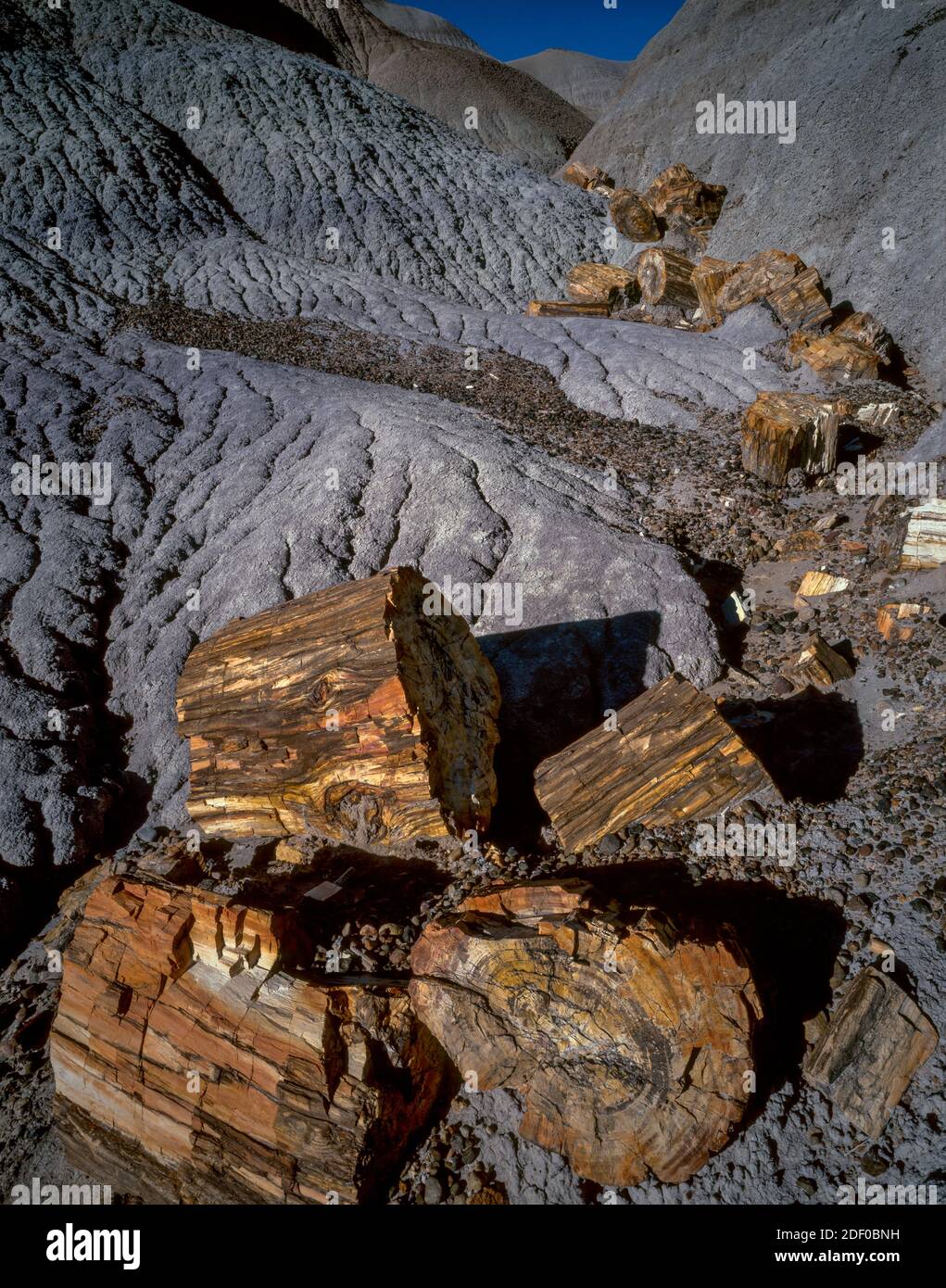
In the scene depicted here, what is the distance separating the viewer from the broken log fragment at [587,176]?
1877cm

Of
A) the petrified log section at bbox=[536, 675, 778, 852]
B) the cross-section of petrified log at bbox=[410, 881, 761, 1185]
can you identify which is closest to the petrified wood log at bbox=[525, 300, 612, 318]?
the petrified log section at bbox=[536, 675, 778, 852]

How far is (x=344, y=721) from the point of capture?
3.51 m

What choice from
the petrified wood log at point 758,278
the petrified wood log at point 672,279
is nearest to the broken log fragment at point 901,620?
the petrified wood log at point 758,278

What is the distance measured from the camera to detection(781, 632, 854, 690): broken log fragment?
4.72 metres

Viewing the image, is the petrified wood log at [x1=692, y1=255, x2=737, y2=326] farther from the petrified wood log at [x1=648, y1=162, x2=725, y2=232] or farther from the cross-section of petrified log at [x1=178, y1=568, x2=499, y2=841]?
the cross-section of petrified log at [x1=178, y1=568, x2=499, y2=841]

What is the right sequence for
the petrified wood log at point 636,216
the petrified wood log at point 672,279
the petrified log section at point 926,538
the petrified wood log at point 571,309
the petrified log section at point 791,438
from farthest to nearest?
the petrified wood log at point 636,216 → the petrified wood log at point 571,309 → the petrified wood log at point 672,279 → the petrified log section at point 791,438 → the petrified log section at point 926,538

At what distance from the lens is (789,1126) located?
265cm

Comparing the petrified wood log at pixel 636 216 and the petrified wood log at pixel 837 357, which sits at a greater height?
the petrified wood log at pixel 636 216

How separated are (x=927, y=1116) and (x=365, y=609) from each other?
10.5 ft

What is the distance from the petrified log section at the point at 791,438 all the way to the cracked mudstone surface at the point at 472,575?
Result: 27 centimetres

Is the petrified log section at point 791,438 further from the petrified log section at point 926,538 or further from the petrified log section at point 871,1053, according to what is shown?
the petrified log section at point 871,1053
